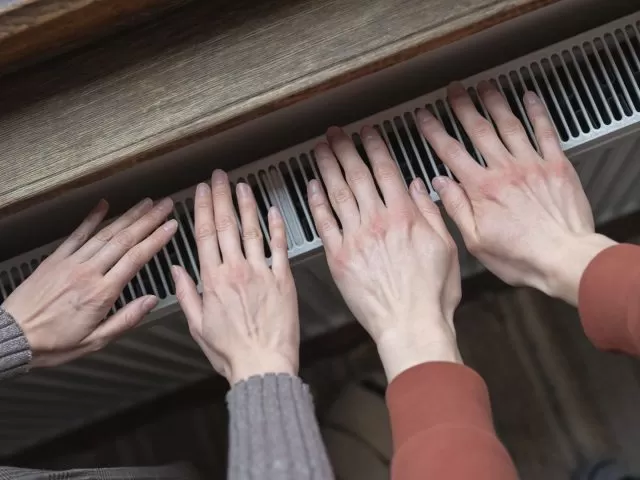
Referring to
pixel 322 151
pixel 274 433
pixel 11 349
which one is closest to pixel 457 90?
pixel 322 151

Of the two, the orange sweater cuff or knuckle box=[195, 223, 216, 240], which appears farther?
knuckle box=[195, 223, 216, 240]

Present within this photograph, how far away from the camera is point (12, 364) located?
63 cm

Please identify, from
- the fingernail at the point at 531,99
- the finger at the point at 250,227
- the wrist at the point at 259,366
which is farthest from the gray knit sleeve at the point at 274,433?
the fingernail at the point at 531,99

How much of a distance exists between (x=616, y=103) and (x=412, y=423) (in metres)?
0.34

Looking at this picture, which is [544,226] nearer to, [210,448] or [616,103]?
[616,103]

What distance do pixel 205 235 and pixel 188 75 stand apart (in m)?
0.14

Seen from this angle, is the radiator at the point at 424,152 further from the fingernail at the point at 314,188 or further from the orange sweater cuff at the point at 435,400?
the orange sweater cuff at the point at 435,400

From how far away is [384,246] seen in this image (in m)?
0.64

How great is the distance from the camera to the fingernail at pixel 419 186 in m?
0.65

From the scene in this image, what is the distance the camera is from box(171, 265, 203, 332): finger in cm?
65

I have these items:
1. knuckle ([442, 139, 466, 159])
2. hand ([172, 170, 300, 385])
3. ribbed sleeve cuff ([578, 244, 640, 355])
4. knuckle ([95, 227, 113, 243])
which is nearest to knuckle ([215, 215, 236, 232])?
hand ([172, 170, 300, 385])

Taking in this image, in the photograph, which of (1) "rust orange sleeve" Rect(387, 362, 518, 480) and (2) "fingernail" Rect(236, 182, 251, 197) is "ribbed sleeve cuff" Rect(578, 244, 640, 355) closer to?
(1) "rust orange sleeve" Rect(387, 362, 518, 480)

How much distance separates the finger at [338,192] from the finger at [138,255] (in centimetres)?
15

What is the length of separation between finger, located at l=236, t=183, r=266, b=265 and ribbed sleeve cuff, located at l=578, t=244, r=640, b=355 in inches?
11.0
